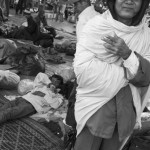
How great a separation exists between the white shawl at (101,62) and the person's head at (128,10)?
54 mm

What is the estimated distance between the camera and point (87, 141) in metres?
2.01

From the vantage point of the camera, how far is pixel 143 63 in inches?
70.4

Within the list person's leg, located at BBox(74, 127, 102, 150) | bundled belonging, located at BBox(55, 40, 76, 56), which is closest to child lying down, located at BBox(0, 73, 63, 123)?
person's leg, located at BBox(74, 127, 102, 150)

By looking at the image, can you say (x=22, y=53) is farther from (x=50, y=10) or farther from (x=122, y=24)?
(x=50, y=10)

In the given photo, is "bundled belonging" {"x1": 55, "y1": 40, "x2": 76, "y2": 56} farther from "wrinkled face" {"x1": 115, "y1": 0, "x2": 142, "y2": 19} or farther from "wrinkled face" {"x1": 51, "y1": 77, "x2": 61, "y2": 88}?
"wrinkled face" {"x1": 115, "y1": 0, "x2": 142, "y2": 19}

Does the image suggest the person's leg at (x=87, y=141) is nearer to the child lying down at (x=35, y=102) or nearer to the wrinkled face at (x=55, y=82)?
the child lying down at (x=35, y=102)

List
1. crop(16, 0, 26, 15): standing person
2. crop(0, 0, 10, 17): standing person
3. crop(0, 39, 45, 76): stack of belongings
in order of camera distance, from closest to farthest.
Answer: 1. crop(0, 39, 45, 76): stack of belongings
2. crop(0, 0, 10, 17): standing person
3. crop(16, 0, 26, 15): standing person

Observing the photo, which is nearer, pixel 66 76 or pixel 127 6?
pixel 127 6

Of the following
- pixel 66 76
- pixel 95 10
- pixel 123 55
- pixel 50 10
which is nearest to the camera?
pixel 123 55

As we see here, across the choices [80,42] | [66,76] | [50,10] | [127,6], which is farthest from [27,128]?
[50,10]

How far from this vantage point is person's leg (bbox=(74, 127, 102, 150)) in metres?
2.00

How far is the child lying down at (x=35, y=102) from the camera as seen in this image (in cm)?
339

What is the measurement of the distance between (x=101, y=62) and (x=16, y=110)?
1.93m

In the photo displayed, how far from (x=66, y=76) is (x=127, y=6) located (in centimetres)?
295
